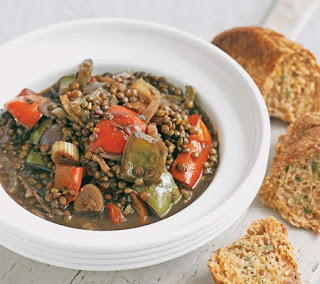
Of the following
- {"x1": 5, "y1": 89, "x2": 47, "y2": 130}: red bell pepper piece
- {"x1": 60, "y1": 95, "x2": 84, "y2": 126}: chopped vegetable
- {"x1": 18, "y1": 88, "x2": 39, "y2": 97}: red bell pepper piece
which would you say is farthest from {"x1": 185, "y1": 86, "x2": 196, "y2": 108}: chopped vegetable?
{"x1": 18, "y1": 88, "x2": 39, "y2": 97}: red bell pepper piece

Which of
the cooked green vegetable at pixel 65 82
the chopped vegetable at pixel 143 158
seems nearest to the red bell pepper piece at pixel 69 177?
the chopped vegetable at pixel 143 158

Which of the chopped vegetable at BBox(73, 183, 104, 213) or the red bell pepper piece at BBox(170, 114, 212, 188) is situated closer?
the chopped vegetable at BBox(73, 183, 104, 213)

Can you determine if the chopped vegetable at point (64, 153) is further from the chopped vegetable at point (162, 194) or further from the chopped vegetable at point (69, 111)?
the chopped vegetable at point (162, 194)

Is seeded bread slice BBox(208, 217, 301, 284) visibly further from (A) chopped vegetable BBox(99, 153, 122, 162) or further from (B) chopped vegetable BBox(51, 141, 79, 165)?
(B) chopped vegetable BBox(51, 141, 79, 165)

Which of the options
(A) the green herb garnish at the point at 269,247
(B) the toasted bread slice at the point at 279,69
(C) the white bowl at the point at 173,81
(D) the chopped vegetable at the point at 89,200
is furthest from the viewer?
(B) the toasted bread slice at the point at 279,69

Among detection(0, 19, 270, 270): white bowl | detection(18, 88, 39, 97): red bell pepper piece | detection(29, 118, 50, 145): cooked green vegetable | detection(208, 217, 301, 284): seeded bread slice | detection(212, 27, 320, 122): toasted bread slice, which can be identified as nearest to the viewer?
detection(0, 19, 270, 270): white bowl

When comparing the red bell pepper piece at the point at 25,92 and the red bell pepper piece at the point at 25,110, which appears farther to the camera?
the red bell pepper piece at the point at 25,92
